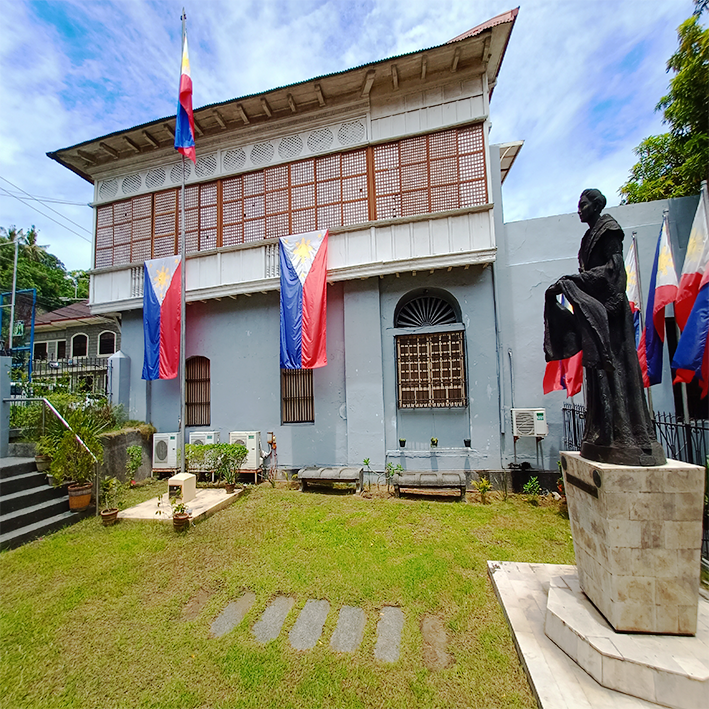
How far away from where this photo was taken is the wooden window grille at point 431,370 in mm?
7977

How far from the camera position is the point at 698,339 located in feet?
16.6

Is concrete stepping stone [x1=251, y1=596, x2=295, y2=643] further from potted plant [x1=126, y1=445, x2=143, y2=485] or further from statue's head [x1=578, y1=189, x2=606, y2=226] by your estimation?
potted plant [x1=126, y1=445, x2=143, y2=485]

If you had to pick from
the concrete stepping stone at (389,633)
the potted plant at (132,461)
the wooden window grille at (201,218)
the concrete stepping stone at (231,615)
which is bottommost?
the concrete stepping stone at (231,615)

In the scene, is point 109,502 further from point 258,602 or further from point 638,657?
point 638,657

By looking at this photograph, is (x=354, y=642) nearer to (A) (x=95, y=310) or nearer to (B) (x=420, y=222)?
(B) (x=420, y=222)

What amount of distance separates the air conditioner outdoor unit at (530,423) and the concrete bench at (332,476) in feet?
11.3

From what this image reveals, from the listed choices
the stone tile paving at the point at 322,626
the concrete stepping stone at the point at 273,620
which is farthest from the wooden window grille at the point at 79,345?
the concrete stepping stone at the point at 273,620

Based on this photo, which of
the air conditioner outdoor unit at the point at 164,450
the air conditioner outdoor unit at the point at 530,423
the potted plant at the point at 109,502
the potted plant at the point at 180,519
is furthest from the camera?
the air conditioner outdoor unit at the point at 164,450

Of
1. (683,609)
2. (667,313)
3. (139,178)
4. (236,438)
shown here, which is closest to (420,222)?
(667,313)

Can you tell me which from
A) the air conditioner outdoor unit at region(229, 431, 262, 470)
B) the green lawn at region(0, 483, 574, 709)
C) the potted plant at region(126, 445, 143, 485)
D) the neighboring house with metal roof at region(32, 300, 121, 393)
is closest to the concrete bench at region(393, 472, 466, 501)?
the green lawn at region(0, 483, 574, 709)

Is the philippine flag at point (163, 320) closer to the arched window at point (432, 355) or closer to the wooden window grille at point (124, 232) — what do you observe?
the wooden window grille at point (124, 232)

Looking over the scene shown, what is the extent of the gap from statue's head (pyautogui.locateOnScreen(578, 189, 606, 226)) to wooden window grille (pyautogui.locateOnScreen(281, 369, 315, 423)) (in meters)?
6.64

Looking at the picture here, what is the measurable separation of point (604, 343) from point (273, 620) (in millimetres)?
4103

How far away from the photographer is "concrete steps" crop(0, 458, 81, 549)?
17.5ft
